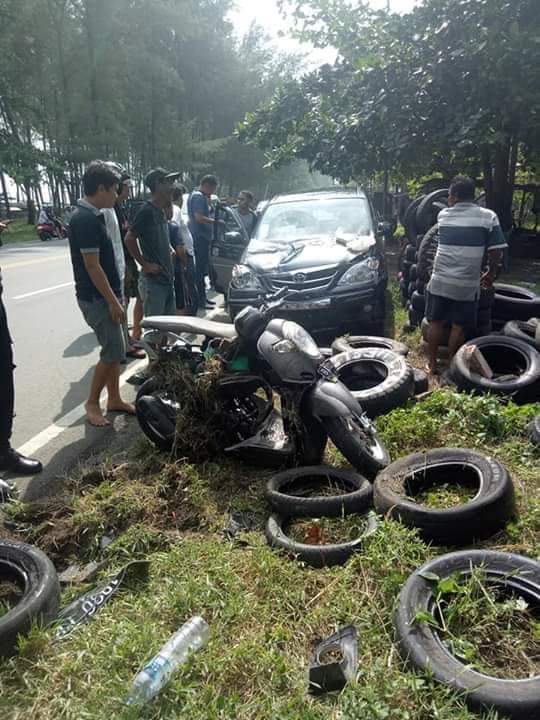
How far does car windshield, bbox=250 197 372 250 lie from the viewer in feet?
25.2

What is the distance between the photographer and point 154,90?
1383 inches

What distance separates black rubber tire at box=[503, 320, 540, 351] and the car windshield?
8.18 feet

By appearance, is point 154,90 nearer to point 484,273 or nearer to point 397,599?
point 484,273

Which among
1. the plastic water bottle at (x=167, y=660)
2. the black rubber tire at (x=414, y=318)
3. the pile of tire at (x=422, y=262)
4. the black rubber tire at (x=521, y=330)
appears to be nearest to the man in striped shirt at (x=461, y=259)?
the pile of tire at (x=422, y=262)

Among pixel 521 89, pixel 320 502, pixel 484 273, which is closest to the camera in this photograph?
pixel 320 502

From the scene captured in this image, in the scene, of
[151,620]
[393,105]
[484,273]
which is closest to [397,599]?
[151,620]

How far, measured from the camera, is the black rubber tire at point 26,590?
7.72 feet

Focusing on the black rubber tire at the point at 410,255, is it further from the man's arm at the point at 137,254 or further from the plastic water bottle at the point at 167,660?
the plastic water bottle at the point at 167,660

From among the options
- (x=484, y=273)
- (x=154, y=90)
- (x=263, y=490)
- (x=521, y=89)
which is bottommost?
(x=263, y=490)

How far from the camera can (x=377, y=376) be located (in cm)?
501

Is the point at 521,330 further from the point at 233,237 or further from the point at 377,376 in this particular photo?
the point at 233,237

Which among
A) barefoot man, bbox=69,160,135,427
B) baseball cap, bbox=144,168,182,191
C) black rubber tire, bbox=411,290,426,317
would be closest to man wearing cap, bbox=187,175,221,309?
baseball cap, bbox=144,168,182,191

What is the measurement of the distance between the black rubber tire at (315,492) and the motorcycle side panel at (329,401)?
13.9 inches

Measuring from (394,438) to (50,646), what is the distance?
2.55 m
